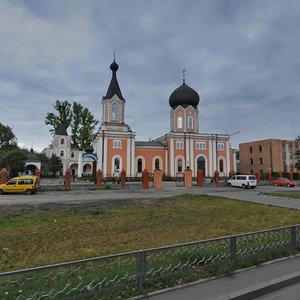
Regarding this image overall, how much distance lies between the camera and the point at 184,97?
47844 mm

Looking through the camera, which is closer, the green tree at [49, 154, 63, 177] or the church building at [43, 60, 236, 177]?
the church building at [43, 60, 236, 177]

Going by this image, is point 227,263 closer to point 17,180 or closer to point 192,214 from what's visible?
point 192,214

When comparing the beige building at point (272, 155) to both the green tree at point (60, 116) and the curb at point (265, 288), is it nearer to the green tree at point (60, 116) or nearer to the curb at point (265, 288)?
the green tree at point (60, 116)

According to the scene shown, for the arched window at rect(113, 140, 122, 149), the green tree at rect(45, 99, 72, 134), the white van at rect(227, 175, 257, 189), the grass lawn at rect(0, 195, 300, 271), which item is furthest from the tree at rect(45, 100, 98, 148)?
the grass lawn at rect(0, 195, 300, 271)

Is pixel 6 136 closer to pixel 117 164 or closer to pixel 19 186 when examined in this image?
pixel 117 164

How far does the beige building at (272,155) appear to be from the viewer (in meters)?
58.2

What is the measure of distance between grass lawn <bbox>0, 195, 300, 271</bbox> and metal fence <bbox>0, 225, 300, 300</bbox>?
146 cm

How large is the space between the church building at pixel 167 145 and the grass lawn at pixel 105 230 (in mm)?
32296

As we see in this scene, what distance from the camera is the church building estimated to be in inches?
1687

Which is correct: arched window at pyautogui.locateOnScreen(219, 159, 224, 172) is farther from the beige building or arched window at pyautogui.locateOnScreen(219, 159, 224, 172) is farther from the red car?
the beige building

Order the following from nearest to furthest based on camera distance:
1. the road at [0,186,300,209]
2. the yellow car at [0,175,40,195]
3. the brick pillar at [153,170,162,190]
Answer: the road at [0,186,300,209], the yellow car at [0,175,40,195], the brick pillar at [153,170,162,190]

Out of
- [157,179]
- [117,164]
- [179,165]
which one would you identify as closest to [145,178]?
[157,179]

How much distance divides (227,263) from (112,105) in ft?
144

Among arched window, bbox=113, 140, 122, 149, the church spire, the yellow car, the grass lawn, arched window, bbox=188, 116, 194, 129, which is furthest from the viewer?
arched window, bbox=188, 116, 194, 129
